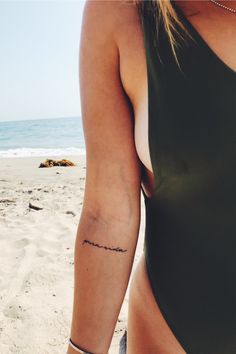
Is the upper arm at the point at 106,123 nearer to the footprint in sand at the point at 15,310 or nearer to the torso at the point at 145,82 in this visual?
the torso at the point at 145,82

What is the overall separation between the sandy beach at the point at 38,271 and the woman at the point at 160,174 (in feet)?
6.44

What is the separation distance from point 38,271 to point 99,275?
3092 millimetres

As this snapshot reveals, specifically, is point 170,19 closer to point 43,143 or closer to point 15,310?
point 15,310

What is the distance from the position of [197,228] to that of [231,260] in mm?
103

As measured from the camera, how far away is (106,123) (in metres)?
0.81

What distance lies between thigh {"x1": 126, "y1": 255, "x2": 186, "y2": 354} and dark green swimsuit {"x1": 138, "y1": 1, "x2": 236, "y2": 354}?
0.03 metres

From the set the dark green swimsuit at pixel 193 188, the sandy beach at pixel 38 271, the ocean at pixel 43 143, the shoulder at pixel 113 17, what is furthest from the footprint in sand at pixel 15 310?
the ocean at pixel 43 143

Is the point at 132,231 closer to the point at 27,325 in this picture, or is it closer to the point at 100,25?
the point at 100,25

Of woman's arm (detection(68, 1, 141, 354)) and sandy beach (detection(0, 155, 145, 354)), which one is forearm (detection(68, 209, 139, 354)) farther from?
sandy beach (detection(0, 155, 145, 354))

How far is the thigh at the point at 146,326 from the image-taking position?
857 millimetres

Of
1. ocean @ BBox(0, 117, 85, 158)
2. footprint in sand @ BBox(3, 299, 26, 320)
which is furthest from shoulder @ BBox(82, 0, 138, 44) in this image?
ocean @ BBox(0, 117, 85, 158)

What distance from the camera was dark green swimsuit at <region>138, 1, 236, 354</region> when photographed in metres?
0.70

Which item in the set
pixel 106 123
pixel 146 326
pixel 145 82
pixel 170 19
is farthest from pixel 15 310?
pixel 170 19

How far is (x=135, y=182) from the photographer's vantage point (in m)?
0.88
